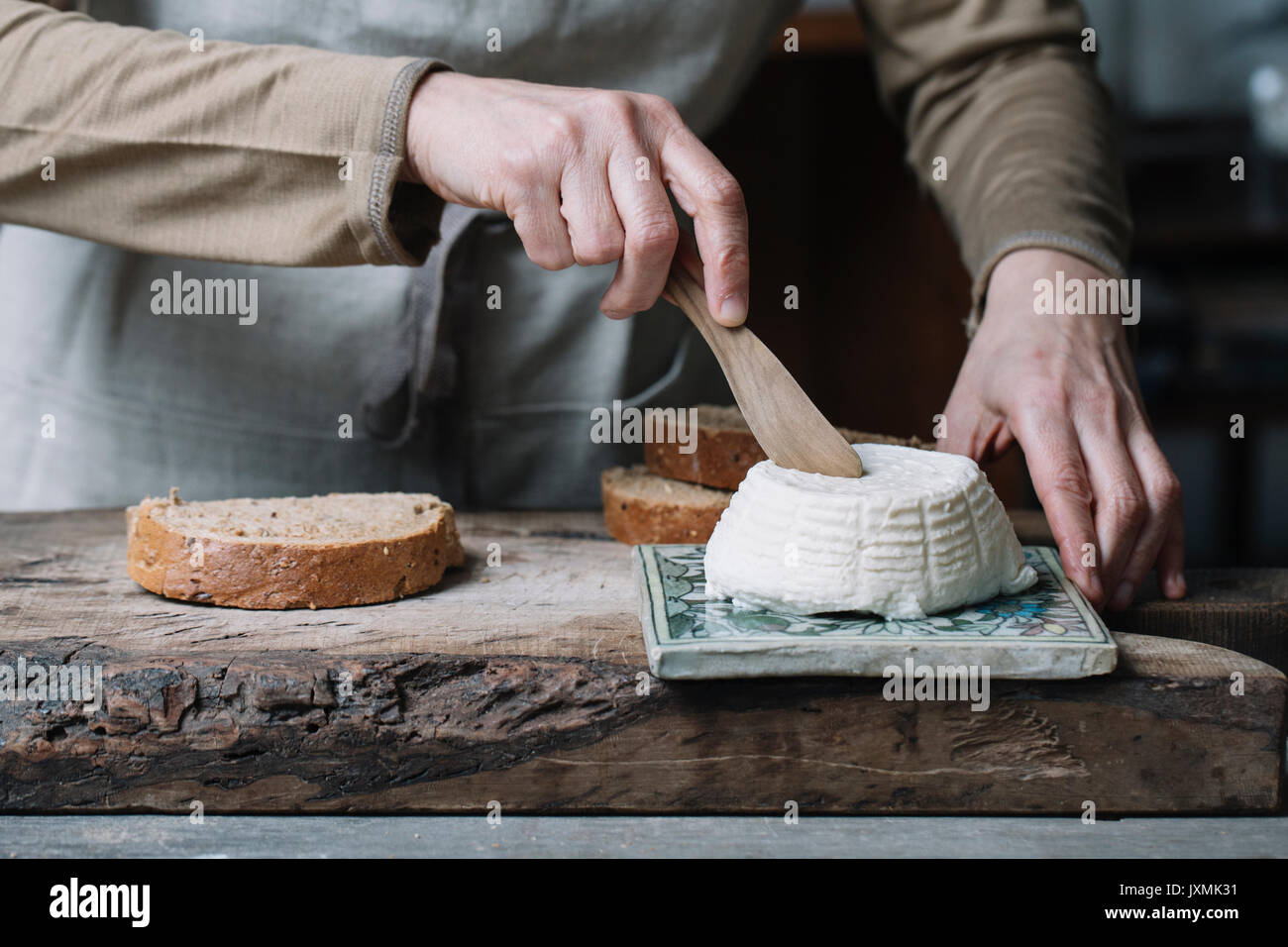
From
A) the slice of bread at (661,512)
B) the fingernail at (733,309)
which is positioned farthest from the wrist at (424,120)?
the slice of bread at (661,512)

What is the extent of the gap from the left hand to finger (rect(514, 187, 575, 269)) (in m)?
0.60

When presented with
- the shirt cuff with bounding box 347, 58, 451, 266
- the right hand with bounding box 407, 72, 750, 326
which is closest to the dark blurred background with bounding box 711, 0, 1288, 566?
the right hand with bounding box 407, 72, 750, 326

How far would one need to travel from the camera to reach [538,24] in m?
1.81

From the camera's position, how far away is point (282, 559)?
1335 mm

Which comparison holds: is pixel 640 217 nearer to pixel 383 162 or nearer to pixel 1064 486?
pixel 383 162

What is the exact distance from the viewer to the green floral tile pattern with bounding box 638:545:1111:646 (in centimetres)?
114

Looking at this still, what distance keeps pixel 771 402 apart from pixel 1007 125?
30.3 inches

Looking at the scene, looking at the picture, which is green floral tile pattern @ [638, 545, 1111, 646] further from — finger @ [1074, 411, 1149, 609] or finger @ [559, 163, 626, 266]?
finger @ [559, 163, 626, 266]

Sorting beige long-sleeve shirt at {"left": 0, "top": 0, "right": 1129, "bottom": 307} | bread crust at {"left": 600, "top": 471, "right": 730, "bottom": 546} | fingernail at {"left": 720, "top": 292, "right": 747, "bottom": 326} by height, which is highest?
beige long-sleeve shirt at {"left": 0, "top": 0, "right": 1129, "bottom": 307}

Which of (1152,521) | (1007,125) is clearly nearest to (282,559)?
(1152,521)

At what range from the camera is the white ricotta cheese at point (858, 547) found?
3.91 feet

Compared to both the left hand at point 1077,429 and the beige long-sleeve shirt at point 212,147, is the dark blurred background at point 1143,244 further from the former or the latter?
the beige long-sleeve shirt at point 212,147
